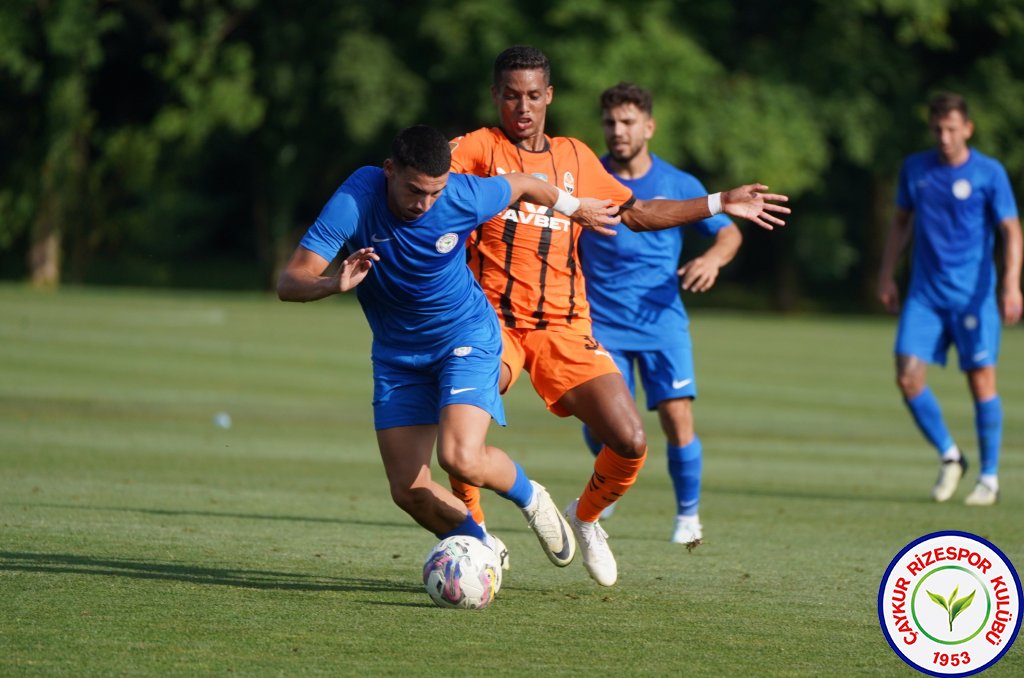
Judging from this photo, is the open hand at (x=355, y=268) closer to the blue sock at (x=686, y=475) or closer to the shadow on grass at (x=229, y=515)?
the shadow on grass at (x=229, y=515)

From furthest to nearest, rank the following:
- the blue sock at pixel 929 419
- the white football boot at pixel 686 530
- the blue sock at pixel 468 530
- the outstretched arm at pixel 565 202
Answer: the blue sock at pixel 929 419 → the white football boot at pixel 686 530 → the outstretched arm at pixel 565 202 → the blue sock at pixel 468 530

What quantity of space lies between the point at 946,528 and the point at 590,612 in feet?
12.2

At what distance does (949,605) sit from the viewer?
546 cm

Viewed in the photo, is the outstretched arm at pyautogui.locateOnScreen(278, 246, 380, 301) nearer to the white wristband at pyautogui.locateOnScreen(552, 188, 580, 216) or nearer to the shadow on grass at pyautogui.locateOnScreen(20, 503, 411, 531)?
the white wristband at pyautogui.locateOnScreen(552, 188, 580, 216)

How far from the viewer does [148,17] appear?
144 ft

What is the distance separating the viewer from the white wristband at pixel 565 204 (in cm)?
737

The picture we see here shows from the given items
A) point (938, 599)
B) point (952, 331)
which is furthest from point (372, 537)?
point (952, 331)

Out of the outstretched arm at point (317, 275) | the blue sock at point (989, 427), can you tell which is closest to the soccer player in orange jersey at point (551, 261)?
the outstretched arm at point (317, 275)

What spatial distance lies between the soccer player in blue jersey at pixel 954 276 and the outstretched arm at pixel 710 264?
2.23 meters

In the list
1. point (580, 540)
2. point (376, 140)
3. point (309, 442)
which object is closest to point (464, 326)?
point (580, 540)

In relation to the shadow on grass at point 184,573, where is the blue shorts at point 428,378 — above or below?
above

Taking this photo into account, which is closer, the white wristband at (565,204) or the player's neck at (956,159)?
the white wristband at (565,204)

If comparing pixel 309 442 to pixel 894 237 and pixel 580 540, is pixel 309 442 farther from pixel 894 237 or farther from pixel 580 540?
pixel 580 540

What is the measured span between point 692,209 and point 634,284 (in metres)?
2.00
